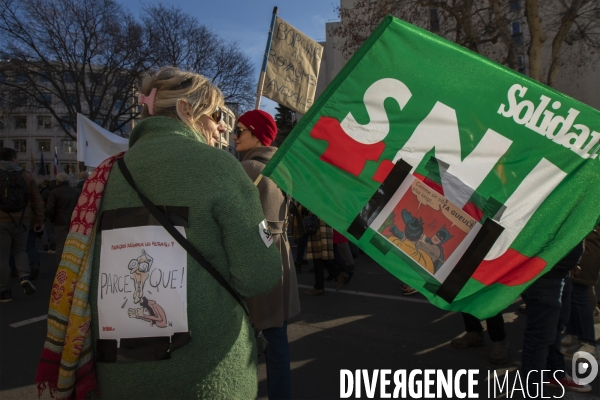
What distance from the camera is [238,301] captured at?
1519 millimetres

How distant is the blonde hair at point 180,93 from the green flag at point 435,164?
62 centimetres

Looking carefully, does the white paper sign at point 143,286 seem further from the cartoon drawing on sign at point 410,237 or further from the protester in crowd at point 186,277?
the cartoon drawing on sign at point 410,237

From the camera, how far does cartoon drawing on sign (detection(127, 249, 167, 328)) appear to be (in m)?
1.39

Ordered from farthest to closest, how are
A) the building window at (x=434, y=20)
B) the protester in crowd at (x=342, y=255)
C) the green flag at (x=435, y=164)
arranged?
1. the building window at (x=434, y=20)
2. the protester in crowd at (x=342, y=255)
3. the green flag at (x=435, y=164)

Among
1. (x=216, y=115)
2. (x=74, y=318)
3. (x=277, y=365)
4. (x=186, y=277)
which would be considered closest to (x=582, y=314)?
(x=277, y=365)

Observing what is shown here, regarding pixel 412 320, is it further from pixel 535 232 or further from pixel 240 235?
pixel 240 235

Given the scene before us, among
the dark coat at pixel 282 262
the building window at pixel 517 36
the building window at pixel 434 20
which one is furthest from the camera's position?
the building window at pixel 517 36

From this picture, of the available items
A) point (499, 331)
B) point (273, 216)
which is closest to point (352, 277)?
point (499, 331)

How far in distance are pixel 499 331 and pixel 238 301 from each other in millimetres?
3067

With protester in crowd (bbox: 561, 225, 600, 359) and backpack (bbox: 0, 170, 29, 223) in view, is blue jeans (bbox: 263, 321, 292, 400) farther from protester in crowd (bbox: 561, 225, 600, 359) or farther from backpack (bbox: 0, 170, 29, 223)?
backpack (bbox: 0, 170, 29, 223)

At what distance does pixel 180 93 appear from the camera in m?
1.67

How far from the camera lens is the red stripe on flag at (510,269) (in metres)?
2.30

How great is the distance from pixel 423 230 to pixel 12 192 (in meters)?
5.69

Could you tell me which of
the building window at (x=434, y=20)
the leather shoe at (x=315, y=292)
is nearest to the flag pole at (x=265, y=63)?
the leather shoe at (x=315, y=292)
